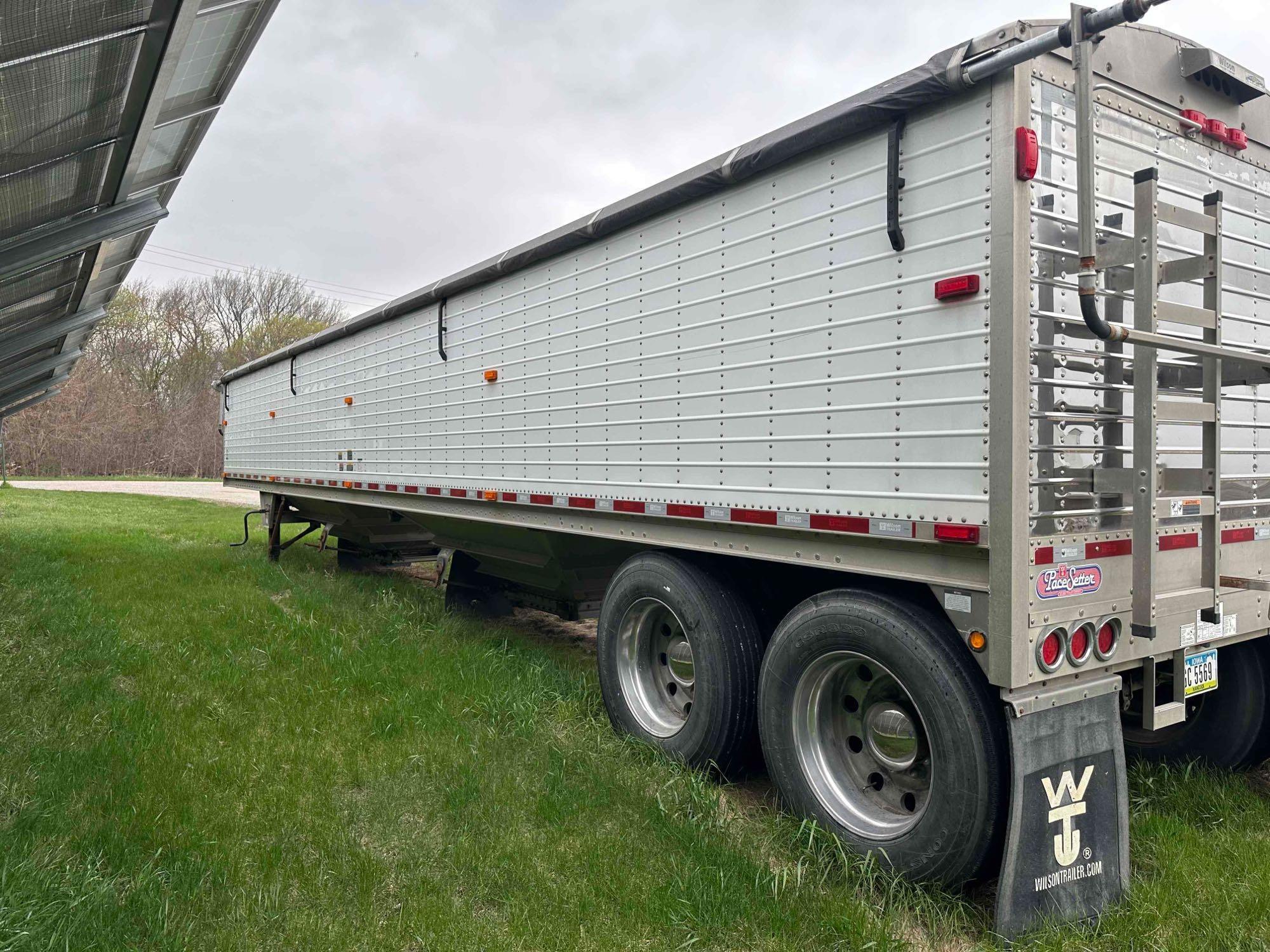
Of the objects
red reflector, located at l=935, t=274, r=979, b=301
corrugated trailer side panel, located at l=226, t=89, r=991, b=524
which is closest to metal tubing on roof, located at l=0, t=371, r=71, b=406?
corrugated trailer side panel, located at l=226, t=89, r=991, b=524

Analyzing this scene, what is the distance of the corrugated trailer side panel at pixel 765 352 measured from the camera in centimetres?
317

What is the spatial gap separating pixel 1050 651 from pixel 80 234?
20.9ft

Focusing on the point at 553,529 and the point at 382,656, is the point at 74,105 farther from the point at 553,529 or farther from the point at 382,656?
the point at 382,656

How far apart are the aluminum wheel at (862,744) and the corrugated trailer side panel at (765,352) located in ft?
2.44

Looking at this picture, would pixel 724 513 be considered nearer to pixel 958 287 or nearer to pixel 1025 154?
pixel 958 287

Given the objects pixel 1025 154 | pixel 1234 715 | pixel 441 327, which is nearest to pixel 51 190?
pixel 441 327

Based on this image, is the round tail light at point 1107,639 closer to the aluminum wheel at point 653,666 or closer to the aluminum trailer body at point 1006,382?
the aluminum trailer body at point 1006,382

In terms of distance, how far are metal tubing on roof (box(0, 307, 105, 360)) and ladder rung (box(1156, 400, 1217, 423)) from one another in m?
9.75

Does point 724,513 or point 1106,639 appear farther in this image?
point 724,513

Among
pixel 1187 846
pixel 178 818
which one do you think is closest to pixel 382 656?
pixel 178 818

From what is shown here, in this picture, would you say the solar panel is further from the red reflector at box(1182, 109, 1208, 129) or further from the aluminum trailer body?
the red reflector at box(1182, 109, 1208, 129)

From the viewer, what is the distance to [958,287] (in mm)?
3078

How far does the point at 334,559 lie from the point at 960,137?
39.5ft

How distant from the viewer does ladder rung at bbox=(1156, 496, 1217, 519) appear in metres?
3.21
